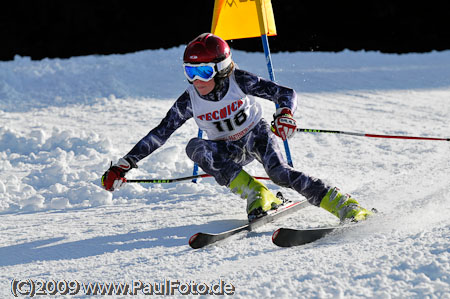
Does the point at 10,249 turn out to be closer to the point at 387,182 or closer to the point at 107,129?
the point at 387,182

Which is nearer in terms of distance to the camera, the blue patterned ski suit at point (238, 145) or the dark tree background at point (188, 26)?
the blue patterned ski suit at point (238, 145)

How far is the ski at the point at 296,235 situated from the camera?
106 inches

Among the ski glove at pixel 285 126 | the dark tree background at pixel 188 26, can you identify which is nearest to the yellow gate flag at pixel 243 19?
the ski glove at pixel 285 126

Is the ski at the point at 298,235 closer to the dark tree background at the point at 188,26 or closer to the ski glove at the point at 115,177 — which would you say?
the ski glove at the point at 115,177

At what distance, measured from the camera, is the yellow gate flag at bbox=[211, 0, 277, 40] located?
4.36 meters

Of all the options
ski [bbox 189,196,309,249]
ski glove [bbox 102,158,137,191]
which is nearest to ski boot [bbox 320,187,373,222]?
ski [bbox 189,196,309,249]

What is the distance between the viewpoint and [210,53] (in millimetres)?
3207

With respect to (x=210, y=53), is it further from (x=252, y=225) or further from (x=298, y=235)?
(x=298, y=235)

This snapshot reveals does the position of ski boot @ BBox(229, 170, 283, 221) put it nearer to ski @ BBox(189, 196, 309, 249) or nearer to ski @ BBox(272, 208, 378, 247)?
ski @ BBox(189, 196, 309, 249)


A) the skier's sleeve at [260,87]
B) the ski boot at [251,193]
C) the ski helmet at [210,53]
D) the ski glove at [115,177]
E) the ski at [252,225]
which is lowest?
the ski at [252,225]

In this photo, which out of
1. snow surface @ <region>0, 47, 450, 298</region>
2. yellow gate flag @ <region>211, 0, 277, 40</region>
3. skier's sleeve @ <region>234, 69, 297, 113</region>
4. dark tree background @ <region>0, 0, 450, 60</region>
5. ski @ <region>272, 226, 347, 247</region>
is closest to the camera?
snow surface @ <region>0, 47, 450, 298</region>

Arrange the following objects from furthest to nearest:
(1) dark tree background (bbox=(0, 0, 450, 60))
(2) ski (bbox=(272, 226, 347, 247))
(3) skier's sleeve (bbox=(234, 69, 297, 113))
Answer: (1) dark tree background (bbox=(0, 0, 450, 60))
(3) skier's sleeve (bbox=(234, 69, 297, 113))
(2) ski (bbox=(272, 226, 347, 247))

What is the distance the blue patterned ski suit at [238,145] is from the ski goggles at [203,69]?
0.40 feet

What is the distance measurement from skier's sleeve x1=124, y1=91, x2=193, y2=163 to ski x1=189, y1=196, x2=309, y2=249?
0.72m
